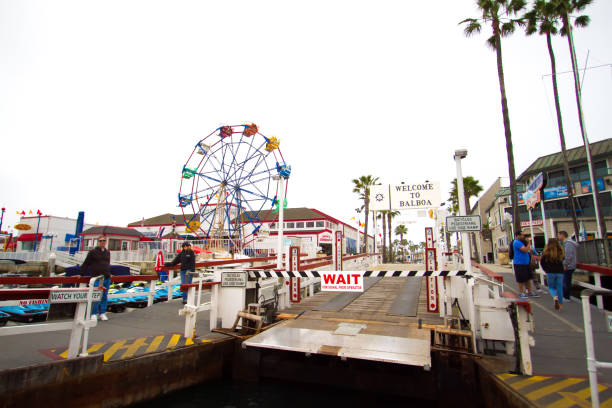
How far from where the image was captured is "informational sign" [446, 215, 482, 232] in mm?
5338

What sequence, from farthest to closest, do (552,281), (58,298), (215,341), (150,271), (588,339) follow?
(150,271)
(552,281)
(215,341)
(58,298)
(588,339)

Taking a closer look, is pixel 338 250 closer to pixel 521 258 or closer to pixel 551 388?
pixel 521 258

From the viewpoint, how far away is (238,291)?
21.0 ft

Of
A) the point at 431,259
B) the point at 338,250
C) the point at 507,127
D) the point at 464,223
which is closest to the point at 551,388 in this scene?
the point at 464,223

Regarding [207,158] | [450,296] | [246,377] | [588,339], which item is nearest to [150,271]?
[207,158]

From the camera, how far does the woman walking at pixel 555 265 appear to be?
7395mm

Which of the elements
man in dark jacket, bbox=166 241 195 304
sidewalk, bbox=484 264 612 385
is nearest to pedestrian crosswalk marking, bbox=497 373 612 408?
sidewalk, bbox=484 264 612 385

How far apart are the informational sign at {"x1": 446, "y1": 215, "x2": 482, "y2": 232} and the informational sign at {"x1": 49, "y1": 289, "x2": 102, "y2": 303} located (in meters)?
5.67

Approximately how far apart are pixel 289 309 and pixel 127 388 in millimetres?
4146

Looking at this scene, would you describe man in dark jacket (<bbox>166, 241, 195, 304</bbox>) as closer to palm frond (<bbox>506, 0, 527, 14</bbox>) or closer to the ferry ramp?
the ferry ramp

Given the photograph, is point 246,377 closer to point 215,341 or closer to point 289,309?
point 215,341

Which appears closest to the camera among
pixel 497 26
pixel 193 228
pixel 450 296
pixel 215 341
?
pixel 215 341

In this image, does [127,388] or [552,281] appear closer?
[127,388]

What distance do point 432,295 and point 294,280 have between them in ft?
11.9
